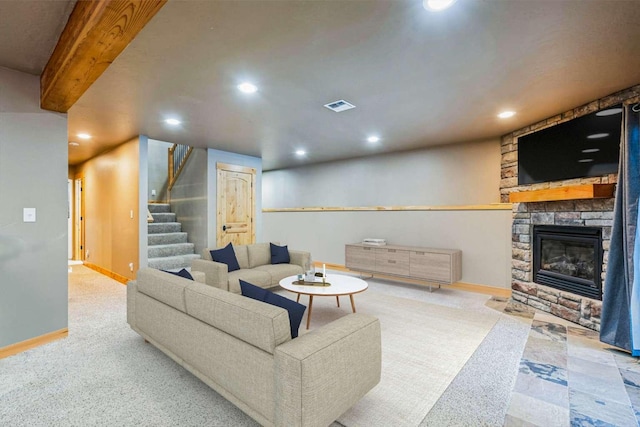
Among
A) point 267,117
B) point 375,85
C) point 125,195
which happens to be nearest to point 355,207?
point 267,117

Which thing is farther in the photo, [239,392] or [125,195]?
[125,195]

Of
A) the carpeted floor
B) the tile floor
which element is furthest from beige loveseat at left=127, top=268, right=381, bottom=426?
the tile floor

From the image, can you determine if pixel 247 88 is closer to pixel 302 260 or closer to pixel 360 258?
pixel 302 260

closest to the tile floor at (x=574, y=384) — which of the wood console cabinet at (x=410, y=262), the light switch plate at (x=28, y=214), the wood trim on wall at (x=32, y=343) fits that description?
the wood console cabinet at (x=410, y=262)

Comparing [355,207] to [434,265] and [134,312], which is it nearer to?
[434,265]

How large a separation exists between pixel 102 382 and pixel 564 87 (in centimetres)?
459

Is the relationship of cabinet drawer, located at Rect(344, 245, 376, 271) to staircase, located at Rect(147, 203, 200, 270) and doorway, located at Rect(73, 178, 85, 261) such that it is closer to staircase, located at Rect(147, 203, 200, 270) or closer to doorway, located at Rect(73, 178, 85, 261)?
staircase, located at Rect(147, 203, 200, 270)

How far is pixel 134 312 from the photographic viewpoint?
275 centimetres

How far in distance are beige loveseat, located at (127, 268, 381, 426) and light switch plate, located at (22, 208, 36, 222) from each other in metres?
1.76

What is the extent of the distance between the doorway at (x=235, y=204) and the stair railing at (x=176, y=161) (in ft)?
4.08

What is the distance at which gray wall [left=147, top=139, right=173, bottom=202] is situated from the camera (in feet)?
25.3

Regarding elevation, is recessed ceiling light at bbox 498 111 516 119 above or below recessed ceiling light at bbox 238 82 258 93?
below

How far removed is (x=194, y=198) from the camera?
6125mm

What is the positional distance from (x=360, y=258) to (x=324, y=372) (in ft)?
13.8
